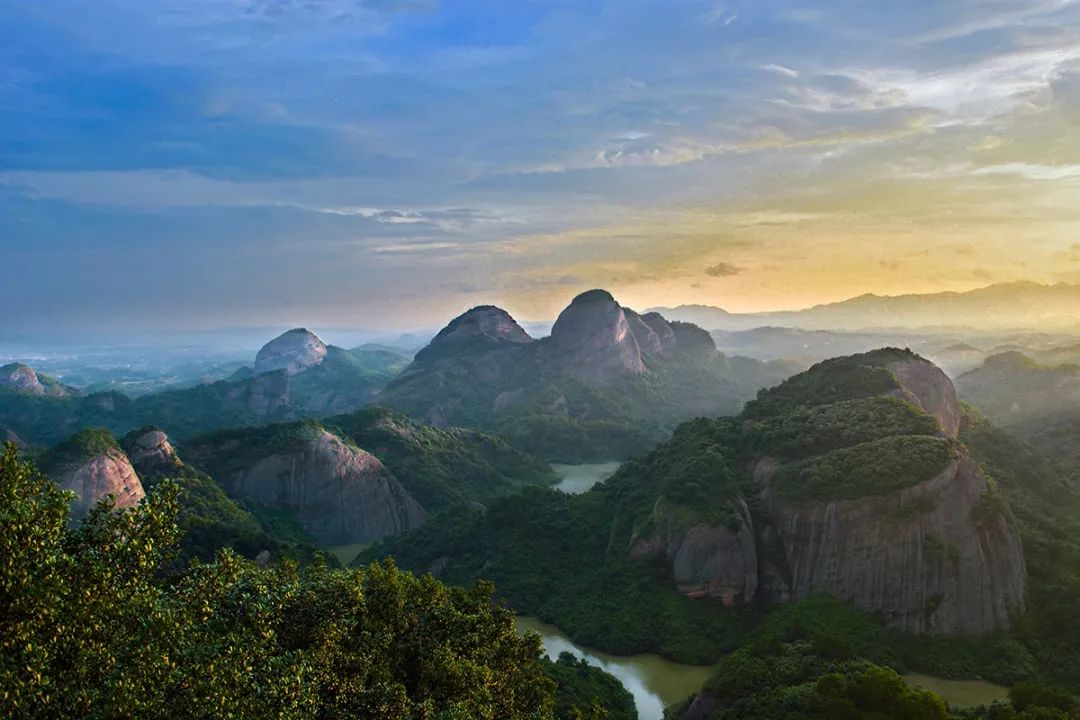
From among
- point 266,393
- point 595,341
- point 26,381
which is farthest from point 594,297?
point 26,381

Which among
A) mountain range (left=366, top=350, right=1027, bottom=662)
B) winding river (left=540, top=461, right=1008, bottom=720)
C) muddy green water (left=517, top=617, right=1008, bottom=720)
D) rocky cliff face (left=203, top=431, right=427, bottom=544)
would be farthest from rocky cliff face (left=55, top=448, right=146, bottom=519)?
muddy green water (left=517, top=617, right=1008, bottom=720)

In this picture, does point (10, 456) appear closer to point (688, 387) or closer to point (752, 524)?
point (752, 524)

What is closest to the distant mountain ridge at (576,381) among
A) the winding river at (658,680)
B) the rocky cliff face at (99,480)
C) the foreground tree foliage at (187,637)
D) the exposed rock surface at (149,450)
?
the exposed rock surface at (149,450)

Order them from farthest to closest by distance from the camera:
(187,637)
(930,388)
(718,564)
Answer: (930,388), (718,564), (187,637)

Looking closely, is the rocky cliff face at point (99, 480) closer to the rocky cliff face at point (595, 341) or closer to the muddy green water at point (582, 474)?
the muddy green water at point (582, 474)

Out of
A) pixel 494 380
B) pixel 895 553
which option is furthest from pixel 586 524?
pixel 494 380

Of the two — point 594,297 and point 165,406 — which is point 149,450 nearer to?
point 165,406
